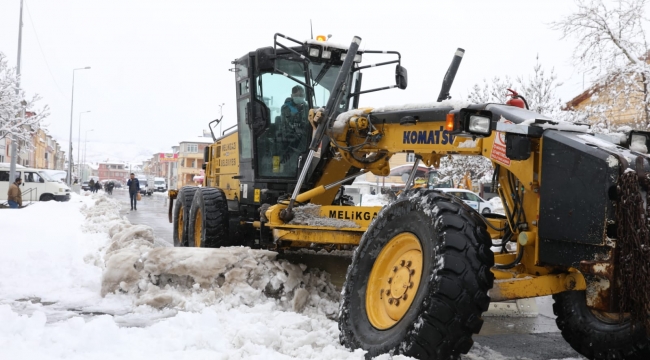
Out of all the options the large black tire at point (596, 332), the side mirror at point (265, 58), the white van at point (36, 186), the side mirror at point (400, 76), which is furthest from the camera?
the white van at point (36, 186)

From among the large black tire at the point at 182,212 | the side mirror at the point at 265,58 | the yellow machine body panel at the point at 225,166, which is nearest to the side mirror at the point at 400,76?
the side mirror at the point at 265,58

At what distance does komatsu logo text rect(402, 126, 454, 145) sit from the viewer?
436cm

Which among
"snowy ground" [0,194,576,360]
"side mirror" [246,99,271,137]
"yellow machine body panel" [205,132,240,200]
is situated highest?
"side mirror" [246,99,271,137]

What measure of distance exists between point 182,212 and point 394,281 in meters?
6.80

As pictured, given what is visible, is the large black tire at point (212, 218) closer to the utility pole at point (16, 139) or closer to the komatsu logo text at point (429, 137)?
the komatsu logo text at point (429, 137)

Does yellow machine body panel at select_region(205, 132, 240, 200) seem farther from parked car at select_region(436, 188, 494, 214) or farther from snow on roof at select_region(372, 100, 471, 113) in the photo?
parked car at select_region(436, 188, 494, 214)

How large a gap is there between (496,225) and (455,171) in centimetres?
2466

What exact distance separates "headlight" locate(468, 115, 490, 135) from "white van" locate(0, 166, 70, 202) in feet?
95.0

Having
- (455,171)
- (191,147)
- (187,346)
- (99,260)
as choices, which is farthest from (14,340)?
(191,147)

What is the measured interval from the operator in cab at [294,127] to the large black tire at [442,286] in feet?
12.8

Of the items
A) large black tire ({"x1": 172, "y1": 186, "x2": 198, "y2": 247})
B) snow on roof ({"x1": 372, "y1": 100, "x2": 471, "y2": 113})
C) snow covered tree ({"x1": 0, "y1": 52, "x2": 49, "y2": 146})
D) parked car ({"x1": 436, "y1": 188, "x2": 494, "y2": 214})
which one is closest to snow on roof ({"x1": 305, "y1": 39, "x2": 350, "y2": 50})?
snow on roof ({"x1": 372, "y1": 100, "x2": 471, "y2": 113})

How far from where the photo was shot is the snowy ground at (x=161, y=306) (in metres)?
3.91

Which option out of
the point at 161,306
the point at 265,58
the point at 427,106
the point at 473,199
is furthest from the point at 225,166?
the point at 473,199

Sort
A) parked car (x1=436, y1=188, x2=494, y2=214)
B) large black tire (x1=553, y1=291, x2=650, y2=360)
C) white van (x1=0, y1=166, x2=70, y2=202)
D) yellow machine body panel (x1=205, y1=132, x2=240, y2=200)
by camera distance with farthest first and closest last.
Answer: white van (x1=0, y1=166, x2=70, y2=202), parked car (x1=436, y1=188, x2=494, y2=214), yellow machine body panel (x1=205, y1=132, x2=240, y2=200), large black tire (x1=553, y1=291, x2=650, y2=360)
